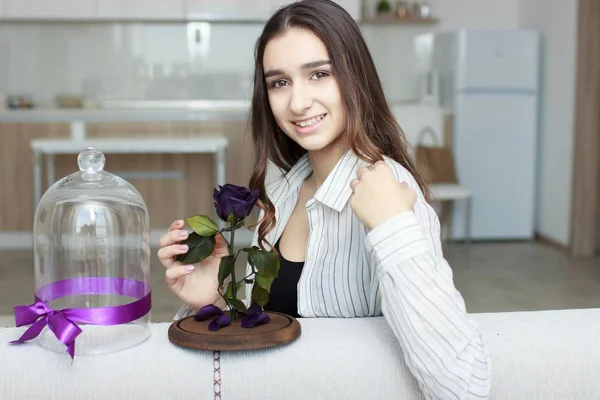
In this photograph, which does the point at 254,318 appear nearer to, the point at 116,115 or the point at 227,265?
the point at 227,265

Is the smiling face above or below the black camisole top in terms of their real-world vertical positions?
above

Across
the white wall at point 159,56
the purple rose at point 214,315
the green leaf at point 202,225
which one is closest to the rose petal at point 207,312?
the purple rose at point 214,315

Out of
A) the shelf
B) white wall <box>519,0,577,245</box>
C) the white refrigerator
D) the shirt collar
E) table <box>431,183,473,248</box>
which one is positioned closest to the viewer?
the shirt collar

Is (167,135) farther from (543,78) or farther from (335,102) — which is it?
(335,102)

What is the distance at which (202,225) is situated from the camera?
43.5 inches

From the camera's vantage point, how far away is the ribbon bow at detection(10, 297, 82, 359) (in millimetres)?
966

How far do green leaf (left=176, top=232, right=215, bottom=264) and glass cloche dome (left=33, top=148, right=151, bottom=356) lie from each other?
0.24ft

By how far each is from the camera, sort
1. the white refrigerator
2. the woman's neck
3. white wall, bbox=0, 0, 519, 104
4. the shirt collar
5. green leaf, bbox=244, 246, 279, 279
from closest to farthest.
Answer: green leaf, bbox=244, 246, 279, 279
the shirt collar
the woman's neck
the white refrigerator
white wall, bbox=0, 0, 519, 104

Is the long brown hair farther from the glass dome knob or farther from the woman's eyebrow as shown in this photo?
the glass dome knob

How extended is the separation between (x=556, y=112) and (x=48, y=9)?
12.8 ft

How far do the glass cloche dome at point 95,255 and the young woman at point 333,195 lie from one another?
0.21 feet

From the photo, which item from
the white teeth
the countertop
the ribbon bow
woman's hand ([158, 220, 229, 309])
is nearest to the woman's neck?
the white teeth

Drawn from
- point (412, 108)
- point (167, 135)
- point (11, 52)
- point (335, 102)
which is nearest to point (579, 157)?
point (412, 108)

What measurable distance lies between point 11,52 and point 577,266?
15.4 feet
